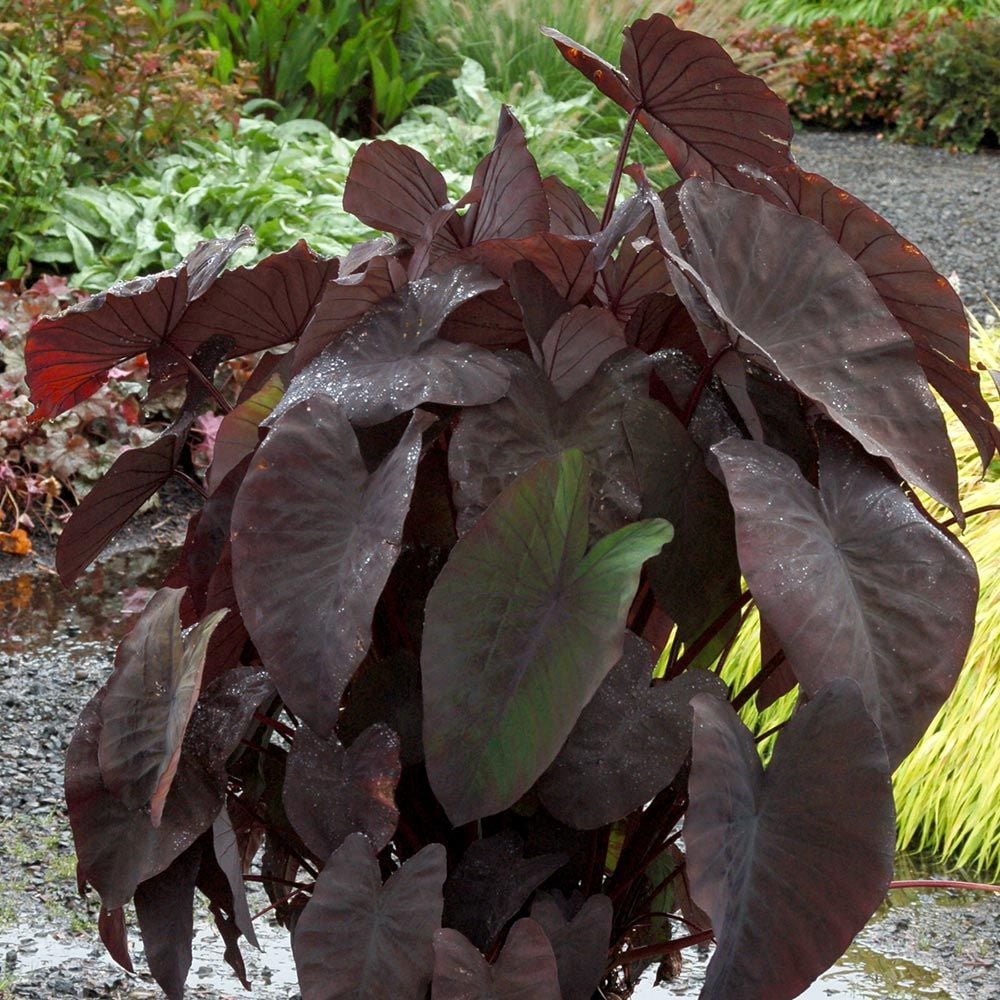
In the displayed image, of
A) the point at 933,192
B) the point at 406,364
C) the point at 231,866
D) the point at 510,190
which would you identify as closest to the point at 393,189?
the point at 510,190

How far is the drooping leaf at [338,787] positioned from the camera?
3.81 feet

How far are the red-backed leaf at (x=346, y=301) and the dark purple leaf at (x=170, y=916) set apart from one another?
1.53ft

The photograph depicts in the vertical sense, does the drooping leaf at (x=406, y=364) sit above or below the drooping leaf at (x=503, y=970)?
above

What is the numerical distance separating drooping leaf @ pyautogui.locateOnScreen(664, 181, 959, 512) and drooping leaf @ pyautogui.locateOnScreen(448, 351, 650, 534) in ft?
0.38

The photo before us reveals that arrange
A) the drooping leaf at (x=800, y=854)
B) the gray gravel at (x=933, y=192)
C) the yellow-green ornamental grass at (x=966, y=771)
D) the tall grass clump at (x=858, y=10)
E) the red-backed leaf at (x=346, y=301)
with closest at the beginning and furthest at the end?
the drooping leaf at (x=800, y=854) < the red-backed leaf at (x=346, y=301) < the yellow-green ornamental grass at (x=966, y=771) < the gray gravel at (x=933, y=192) < the tall grass clump at (x=858, y=10)

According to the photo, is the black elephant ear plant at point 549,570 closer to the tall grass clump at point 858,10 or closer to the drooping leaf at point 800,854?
the drooping leaf at point 800,854

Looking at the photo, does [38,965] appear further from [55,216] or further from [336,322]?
[55,216]

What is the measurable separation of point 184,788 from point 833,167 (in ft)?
30.0

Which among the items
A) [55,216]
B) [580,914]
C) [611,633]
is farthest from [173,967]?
[55,216]

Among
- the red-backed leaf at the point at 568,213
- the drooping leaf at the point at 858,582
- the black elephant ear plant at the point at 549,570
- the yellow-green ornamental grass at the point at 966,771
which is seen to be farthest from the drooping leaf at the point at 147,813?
the yellow-green ornamental grass at the point at 966,771

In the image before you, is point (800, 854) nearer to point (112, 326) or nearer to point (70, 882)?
point (112, 326)

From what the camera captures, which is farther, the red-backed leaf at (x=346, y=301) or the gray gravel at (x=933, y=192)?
the gray gravel at (x=933, y=192)

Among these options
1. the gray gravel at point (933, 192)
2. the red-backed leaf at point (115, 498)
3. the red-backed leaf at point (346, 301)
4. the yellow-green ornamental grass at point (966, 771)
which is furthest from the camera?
the gray gravel at point (933, 192)

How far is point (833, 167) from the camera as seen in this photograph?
9625 millimetres
